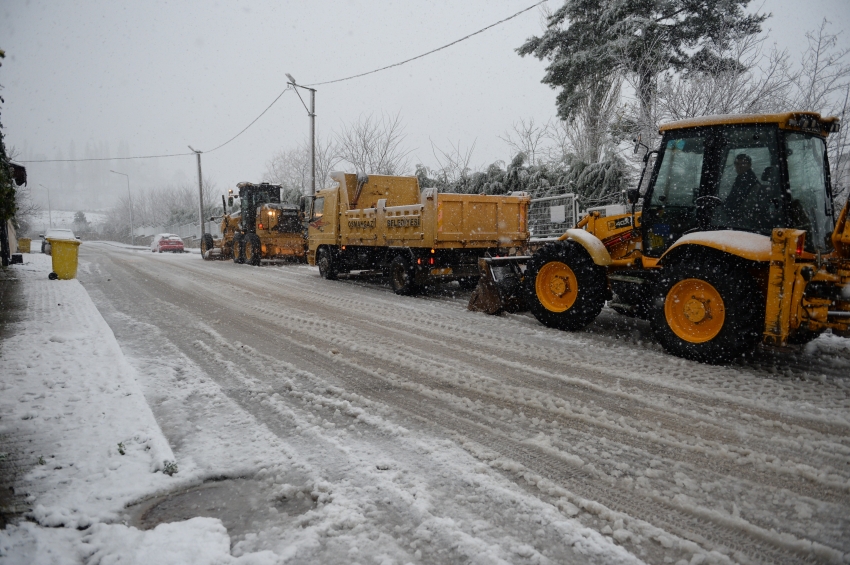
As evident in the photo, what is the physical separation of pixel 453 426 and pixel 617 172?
13.7 m

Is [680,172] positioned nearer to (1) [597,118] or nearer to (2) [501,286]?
(2) [501,286]

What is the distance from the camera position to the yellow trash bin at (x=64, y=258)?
1250 cm

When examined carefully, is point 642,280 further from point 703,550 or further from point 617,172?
point 617,172

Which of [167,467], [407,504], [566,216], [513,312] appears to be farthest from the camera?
[566,216]

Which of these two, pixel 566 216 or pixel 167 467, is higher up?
pixel 566 216

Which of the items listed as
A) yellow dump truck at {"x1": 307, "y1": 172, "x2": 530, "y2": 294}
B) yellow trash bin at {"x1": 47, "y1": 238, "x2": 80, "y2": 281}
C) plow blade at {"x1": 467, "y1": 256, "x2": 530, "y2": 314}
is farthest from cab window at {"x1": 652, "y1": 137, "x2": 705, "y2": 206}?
yellow trash bin at {"x1": 47, "y1": 238, "x2": 80, "y2": 281}

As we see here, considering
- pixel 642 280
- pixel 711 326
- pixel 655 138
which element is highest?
pixel 655 138

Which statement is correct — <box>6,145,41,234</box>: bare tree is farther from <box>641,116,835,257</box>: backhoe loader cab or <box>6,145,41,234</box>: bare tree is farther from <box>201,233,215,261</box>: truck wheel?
<box>641,116,835,257</box>: backhoe loader cab

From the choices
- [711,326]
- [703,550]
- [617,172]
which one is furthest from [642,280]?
[617,172]

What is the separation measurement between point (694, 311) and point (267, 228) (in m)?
17.4

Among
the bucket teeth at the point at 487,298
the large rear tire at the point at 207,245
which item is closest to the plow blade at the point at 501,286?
the bucket teeth at the point at 487,298

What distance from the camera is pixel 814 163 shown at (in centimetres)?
521

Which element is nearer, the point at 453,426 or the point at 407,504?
the point at 407,504

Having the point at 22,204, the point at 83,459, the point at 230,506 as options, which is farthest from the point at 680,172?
the point at 22,204
